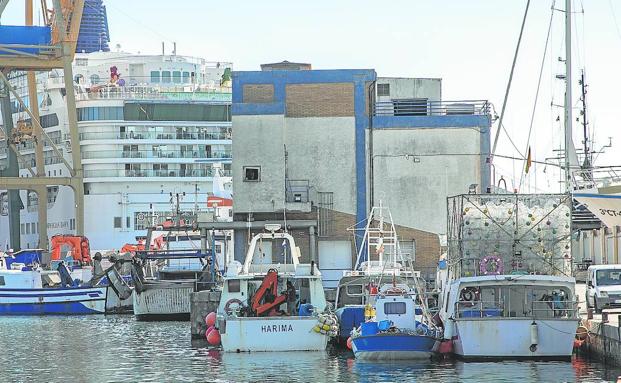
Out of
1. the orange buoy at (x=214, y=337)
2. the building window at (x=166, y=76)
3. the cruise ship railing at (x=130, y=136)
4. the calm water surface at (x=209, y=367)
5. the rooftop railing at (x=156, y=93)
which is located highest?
the building window at (x=166, y=76)

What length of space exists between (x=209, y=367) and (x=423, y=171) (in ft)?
68.6

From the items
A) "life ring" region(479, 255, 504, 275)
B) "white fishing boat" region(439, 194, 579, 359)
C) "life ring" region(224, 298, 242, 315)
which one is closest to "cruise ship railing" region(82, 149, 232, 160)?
"life ring" region(224, 298, 242, 315)

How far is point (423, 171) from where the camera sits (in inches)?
2076

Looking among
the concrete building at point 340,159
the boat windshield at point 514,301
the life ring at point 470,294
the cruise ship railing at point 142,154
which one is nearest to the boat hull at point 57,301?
the concrete building at point 340,159

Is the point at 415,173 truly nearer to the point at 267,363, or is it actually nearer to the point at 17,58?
the point at 267,363

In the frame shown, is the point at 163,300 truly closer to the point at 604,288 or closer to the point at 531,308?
the point at 604,288

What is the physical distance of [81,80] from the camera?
104375 millimetres

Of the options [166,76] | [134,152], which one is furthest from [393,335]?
[166,76]

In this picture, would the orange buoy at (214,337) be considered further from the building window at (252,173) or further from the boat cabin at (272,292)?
the building window at (252,173)

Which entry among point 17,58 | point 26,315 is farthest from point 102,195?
point 26,315

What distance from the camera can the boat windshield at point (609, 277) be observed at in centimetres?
4028

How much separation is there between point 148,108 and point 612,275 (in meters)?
60.4

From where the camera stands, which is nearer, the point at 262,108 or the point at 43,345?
the point at 43,345

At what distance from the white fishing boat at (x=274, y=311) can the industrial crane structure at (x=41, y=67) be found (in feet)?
130
